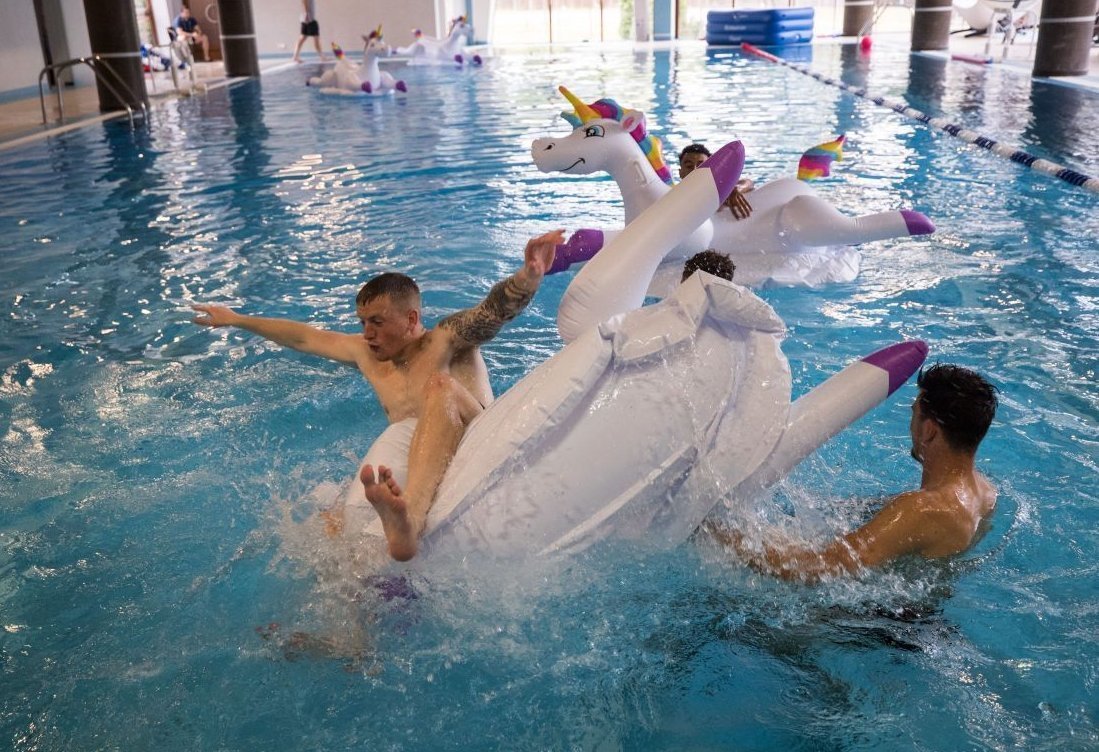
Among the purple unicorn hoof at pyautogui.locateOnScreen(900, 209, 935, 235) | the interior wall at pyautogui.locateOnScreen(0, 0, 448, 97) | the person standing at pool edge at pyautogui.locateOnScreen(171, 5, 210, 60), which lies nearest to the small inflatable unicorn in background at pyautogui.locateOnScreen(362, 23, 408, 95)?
the person standing at pool edge at pyautogui.locateOnScreen(171, 5, 210, 60)

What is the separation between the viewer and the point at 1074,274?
6082 mm

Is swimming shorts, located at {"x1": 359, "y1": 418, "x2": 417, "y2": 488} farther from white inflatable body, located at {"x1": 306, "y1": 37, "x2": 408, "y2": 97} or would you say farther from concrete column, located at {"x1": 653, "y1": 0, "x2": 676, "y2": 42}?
concrete column, located at {"x1": 653, "y1": 0, "x2": 676, "y2": 42}

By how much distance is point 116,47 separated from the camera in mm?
16000

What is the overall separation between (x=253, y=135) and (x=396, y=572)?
39.8 feet

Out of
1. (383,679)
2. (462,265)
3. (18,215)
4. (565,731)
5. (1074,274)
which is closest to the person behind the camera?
(565,731)

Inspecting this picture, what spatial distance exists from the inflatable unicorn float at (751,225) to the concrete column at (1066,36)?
11.4 m

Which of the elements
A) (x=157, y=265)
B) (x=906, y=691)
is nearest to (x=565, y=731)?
(x=906, y=691)

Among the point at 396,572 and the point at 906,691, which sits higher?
the point at 396,572

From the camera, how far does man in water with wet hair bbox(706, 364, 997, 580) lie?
2.70 m

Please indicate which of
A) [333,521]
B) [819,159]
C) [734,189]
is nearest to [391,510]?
[333,521]

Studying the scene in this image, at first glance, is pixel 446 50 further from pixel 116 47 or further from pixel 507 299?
pixel 507 299

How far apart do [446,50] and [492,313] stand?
920 inches

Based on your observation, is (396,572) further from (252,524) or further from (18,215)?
(18,215)

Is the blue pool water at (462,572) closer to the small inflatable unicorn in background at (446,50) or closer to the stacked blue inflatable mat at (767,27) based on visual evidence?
the small inflatable unicorn in background at (446,50)
